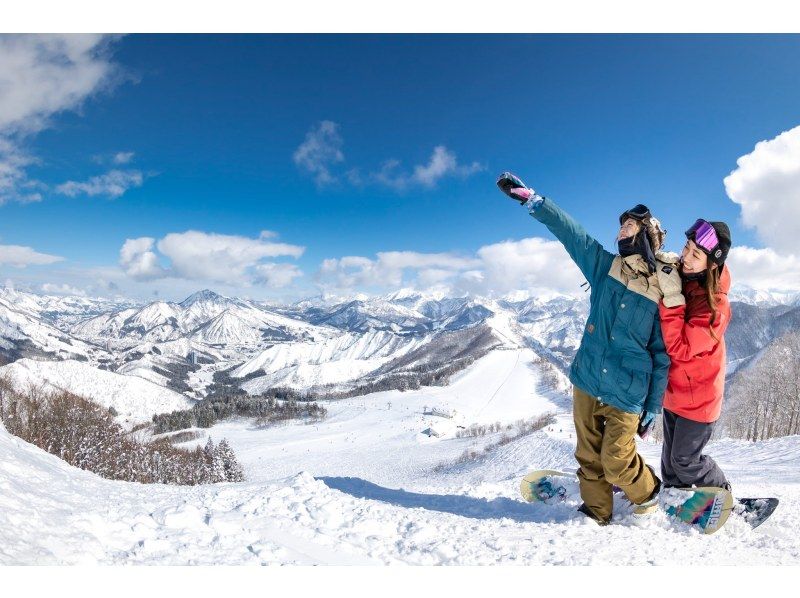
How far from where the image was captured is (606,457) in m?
4.94

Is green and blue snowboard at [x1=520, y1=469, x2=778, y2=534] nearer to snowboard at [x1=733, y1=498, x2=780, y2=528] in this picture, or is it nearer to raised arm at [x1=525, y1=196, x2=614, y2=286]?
snowboard at [x1=733, y1=498, x2=780, y2=528]

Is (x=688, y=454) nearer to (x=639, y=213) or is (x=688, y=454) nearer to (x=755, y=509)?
(x=755, y=509)

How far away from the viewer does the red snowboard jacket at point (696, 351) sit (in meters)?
4.46

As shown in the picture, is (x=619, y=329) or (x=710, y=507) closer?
(x=710, y=507)

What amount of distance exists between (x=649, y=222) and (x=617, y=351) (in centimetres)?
153

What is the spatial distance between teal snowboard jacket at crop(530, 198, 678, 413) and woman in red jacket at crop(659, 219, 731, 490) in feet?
0.60

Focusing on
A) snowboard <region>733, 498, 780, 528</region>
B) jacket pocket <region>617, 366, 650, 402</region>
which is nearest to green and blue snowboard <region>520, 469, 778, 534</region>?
snowboard <region>733, 498, 780, 528</region>

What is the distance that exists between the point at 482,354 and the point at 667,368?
176769 mm

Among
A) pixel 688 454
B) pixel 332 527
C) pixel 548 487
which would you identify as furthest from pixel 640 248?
pixel 332 527

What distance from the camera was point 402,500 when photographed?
20.1ft

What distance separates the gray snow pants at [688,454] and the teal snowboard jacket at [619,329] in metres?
0.53

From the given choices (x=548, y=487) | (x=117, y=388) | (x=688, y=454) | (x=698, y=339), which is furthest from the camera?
(x=117, y=388)

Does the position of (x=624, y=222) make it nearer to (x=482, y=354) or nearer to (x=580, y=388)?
(x=580, y=388)

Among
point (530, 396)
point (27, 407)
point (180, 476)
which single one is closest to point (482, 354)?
point (530, 396)
